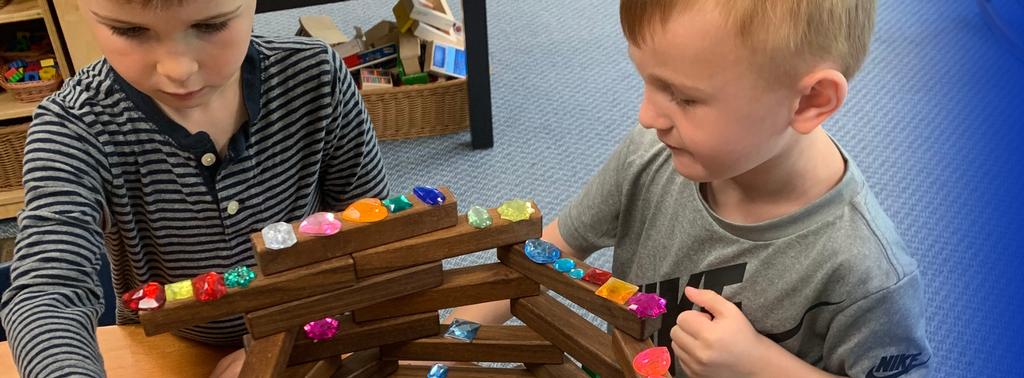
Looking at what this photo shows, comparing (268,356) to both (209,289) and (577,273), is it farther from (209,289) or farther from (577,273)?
(577,273)

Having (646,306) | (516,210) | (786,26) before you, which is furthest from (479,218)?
(786,26)

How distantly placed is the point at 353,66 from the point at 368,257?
152 cm

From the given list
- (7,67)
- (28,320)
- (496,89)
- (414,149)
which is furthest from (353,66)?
(28,320)

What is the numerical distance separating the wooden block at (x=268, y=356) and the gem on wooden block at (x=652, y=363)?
23 cm

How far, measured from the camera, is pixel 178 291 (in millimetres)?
516

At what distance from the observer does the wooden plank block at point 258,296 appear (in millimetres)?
508

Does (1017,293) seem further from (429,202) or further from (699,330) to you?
(429,202)

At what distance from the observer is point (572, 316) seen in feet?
1.91

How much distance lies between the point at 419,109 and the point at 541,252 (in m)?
1.53

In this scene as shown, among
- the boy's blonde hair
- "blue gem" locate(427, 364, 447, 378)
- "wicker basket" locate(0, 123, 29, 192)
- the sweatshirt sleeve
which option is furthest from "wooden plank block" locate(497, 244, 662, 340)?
"wicker basket" locate(0, 123, 29, 192)

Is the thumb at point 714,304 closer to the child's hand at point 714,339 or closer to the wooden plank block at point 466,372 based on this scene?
the child's hand at point 714,339

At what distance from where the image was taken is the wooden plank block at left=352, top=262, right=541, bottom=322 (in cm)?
58

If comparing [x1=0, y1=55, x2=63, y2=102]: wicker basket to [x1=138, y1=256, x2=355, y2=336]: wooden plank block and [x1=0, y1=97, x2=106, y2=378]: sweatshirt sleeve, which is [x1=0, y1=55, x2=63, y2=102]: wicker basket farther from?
[x1=138, y1=256, x2=355, y2=336]: wooden plank block

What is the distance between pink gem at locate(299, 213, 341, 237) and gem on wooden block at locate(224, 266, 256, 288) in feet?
0.15
